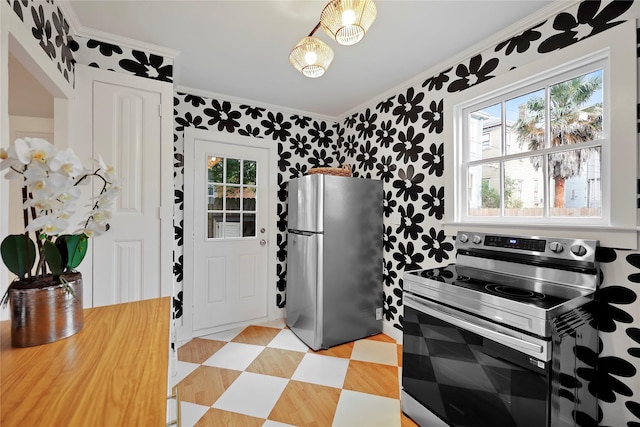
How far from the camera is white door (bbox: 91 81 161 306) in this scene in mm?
1887

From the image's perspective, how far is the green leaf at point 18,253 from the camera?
0.77 m

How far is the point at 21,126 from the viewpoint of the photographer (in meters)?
2.95

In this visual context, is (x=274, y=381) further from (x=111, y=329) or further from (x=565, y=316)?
(x=565, y=316)

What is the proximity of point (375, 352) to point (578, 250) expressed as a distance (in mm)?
1685

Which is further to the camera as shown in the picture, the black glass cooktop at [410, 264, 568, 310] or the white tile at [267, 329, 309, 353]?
the white tile at [267, 329, 309, 353]

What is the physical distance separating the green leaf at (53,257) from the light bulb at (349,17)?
4.44 feet

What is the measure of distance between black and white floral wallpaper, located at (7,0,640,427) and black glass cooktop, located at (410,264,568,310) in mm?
283

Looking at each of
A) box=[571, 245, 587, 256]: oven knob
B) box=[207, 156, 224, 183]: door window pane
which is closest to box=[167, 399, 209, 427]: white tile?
box=[207, 156, 224, 183]: door window pane

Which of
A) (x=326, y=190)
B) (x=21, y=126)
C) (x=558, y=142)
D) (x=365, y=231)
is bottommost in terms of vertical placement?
(x=365, y=231)

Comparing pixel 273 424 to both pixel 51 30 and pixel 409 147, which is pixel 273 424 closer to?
pixel 409 147

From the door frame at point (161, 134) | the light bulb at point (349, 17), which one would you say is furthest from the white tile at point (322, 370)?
the light bulb at point (349, 17)

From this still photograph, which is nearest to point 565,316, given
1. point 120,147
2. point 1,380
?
point 1,380

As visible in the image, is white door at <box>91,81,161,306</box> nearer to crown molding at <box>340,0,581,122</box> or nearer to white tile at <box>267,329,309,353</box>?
white tile at <box>267,329,309,353</box>

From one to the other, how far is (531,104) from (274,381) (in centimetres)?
259
